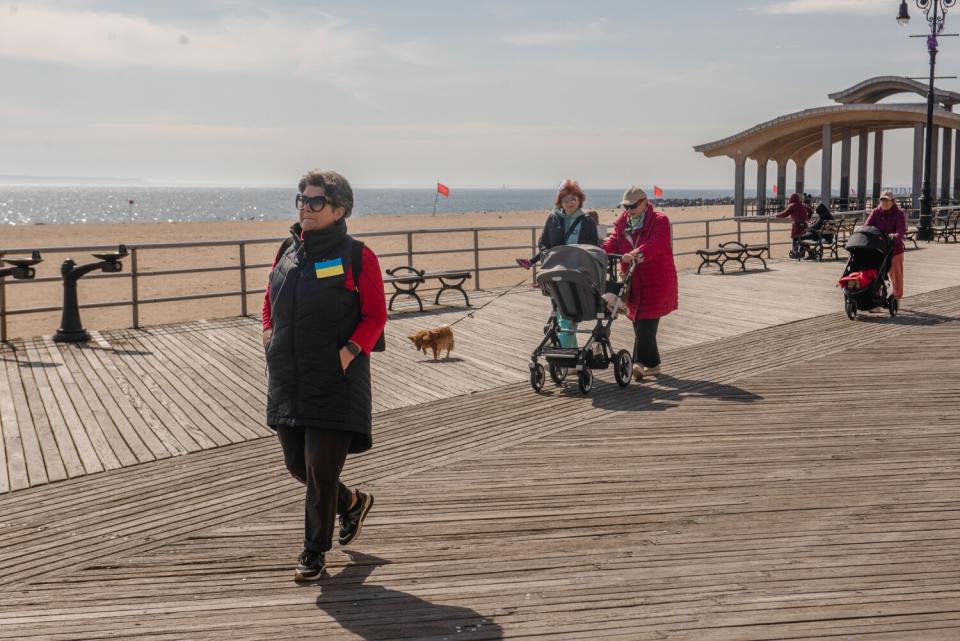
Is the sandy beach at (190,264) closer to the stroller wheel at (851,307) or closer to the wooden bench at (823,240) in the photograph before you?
the wooden bench at (823,240)

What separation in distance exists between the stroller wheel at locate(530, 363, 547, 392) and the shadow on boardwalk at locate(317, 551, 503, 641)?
3.76 metres

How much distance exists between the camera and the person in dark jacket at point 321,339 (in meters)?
3.94

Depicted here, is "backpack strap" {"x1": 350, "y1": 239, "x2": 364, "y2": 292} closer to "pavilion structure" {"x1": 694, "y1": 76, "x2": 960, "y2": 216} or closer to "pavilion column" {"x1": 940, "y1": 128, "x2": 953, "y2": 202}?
"pavilion structure" {"x1": 694, "y1": 76, "x2": 960, "y2": 216}

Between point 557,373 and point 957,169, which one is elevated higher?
point 957,169

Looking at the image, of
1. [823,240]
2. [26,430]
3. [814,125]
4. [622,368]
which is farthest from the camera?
[814,125]

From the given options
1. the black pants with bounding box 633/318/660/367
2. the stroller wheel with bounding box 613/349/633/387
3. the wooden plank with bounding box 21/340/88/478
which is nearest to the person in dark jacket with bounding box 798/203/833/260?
the black pants with bounding box 633/318/660/367

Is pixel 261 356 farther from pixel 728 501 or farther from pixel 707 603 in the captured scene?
pixel 707 603

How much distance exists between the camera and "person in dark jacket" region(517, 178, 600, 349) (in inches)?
304

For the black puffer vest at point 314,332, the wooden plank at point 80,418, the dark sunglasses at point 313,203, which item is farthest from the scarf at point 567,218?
the dark sunglasses at point 313,203

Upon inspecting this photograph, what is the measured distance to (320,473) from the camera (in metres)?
4.01

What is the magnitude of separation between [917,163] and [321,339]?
34325 mm

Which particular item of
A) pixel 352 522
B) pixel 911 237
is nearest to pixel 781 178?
pixel 911 237

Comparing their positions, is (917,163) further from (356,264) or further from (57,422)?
(356,264)

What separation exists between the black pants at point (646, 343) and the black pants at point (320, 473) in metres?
4.60
